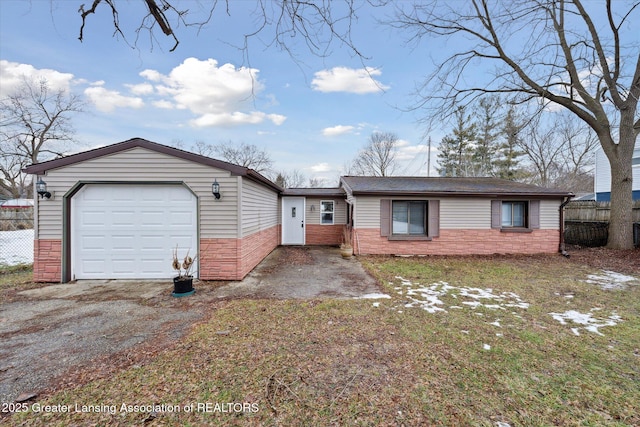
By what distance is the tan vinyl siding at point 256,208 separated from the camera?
632 centimetres

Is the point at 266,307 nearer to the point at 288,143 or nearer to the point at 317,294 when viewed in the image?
the point at 317,294

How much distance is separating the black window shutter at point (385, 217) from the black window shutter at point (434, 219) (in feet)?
4.72

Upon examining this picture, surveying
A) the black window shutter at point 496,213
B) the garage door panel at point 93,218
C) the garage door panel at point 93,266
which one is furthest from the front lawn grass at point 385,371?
the black window shutter at point 496,213

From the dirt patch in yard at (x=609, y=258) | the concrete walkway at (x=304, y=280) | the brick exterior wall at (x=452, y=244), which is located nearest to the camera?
the concrete walkway at (x=304, y=280)

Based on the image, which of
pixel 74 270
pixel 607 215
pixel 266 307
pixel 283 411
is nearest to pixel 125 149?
pixel 74 270

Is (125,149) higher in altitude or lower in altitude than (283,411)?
higher

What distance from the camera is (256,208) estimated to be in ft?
24.6

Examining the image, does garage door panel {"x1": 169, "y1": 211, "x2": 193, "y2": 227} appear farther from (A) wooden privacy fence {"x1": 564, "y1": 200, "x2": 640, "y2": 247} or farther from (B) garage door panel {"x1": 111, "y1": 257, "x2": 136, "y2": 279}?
(A) wooden privacy fence {"x1": 564, "y1": 200, "x2": 640, "y2": 247}

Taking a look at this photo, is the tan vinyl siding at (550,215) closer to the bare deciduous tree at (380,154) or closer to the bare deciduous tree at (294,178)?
the bare deciduous tree at (380,154)

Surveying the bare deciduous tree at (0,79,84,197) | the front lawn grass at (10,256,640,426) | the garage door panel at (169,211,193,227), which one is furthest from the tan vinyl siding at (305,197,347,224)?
the bare deciduous tree at (0,79,84,197)

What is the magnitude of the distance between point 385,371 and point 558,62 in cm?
1284

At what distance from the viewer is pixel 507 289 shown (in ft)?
18.0

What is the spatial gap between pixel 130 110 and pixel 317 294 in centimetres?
1107

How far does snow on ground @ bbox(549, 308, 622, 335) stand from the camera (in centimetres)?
363
